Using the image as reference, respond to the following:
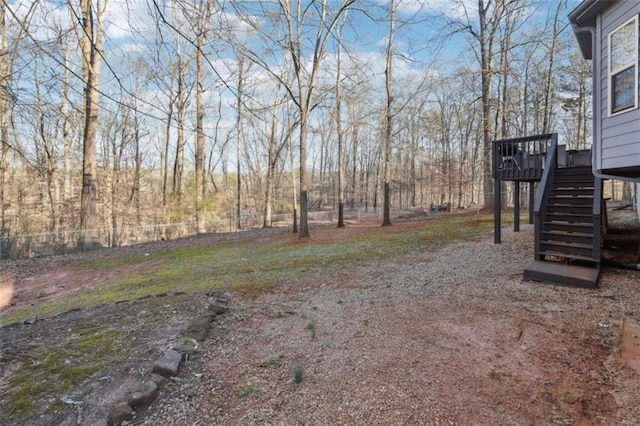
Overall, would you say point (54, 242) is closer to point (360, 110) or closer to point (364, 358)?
point (364, 358)

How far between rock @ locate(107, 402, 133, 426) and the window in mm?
7199

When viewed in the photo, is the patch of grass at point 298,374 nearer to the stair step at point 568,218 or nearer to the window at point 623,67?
the stair step at point 568,218

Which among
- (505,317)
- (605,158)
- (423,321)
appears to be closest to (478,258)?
(605,158)

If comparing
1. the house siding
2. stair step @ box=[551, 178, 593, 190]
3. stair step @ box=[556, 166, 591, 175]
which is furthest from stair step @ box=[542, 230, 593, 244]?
stair step @ box=[556, 166, 591, 175]

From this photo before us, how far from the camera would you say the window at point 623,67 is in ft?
15.5

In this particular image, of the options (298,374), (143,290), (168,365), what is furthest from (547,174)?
(143,290)

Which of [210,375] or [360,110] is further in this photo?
[360,110]

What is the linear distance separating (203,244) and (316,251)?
18.4ft

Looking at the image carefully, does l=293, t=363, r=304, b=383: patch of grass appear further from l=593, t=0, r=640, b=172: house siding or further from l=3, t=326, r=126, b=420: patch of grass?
l=593, t=0, r=640, b=172: house siding

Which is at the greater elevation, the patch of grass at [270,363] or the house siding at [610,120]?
the house siding at [610,120]

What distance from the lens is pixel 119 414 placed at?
2232 mm

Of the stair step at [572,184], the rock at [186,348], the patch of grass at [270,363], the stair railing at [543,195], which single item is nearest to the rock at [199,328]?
the rock at [186,348]

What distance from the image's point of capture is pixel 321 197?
39.7 meters

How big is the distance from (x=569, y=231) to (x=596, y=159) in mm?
1336
